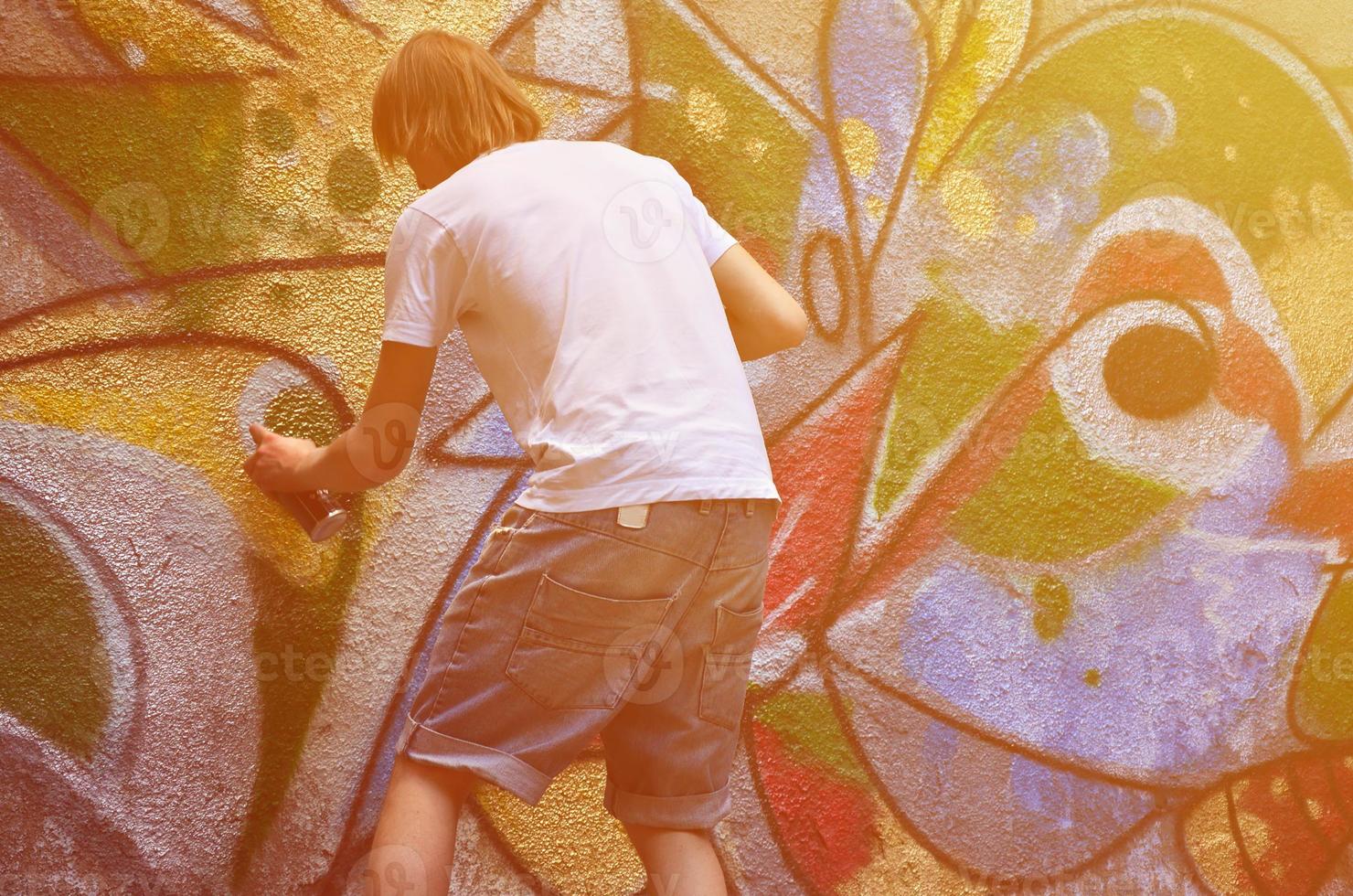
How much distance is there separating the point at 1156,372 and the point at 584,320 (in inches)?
63.3

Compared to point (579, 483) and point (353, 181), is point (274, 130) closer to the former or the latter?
point (353, 181)

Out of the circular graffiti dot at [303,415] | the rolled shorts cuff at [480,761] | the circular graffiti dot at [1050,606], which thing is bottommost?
the rolled shorts cuff at [480,761]

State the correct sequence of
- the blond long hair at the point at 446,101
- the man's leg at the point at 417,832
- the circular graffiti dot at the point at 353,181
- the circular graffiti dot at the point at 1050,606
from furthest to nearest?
the circular graffiti dot at the point at 1050,606
the circular graffiti dot at the point at 353,181
the blond long hair at the point at 446,101
the man's leg at the point at 417,832

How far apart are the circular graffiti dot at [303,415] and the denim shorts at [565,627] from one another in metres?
0.70

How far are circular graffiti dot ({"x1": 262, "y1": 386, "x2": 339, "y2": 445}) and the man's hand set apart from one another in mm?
271

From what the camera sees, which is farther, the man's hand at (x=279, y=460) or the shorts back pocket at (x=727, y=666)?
the man's hand at (x=279, y=460)

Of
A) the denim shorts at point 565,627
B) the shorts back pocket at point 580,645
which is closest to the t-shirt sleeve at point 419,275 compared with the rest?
the denim shorts at point 565,627

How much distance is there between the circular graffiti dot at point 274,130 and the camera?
75.9 inches

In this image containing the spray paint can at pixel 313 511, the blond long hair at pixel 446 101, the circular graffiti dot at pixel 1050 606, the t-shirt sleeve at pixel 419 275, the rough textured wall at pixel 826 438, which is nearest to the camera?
the t-shirt sleeve at pixel 419 275

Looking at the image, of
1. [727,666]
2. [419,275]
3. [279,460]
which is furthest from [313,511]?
[727,666]

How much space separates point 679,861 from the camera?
4.80ft

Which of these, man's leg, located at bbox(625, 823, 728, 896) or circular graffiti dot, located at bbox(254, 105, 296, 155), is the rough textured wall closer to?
circular graffiti dot, located at bbox(254, 105, 296, 155)

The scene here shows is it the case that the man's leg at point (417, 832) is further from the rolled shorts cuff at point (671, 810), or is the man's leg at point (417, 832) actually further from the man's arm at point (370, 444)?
the man's arm at point (370, 444)

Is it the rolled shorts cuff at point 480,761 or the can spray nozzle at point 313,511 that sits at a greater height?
the can spray nozzle at point 313,511
